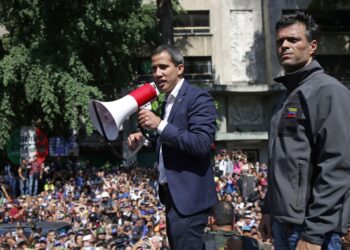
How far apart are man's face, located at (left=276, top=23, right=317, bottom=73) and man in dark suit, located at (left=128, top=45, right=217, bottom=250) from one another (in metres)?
0.72

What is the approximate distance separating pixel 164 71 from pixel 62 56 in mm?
16051

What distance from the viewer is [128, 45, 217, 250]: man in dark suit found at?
9.56 feet

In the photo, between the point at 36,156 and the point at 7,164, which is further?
the point at 7,164

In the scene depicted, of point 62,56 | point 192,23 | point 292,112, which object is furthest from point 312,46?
point 192,23

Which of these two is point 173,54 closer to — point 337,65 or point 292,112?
point 292,112

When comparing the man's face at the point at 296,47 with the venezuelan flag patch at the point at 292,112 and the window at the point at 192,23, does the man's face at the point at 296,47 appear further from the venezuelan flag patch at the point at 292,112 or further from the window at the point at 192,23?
the window at the point at 192,23

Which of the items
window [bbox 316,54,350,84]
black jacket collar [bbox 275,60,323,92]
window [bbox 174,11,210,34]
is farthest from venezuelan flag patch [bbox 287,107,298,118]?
window [bbox 316,54,350,84]

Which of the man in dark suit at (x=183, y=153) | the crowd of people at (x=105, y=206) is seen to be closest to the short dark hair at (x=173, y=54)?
the man in dark suit at (x=183, y=153)

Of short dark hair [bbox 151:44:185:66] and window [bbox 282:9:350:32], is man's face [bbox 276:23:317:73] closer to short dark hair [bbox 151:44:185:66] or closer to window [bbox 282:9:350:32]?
short dark hair [bbox 151:44:185:66]

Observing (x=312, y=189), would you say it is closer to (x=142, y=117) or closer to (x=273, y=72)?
(x=142, y=117)

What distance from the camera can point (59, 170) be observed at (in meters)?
20.9

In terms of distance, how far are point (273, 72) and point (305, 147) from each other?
2393cm

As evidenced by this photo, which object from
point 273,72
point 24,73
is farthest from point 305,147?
point 273,72

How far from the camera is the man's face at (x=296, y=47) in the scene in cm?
248
